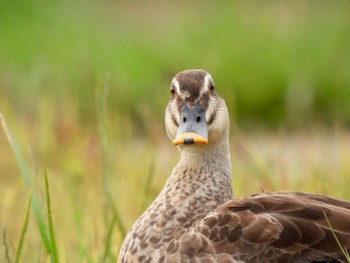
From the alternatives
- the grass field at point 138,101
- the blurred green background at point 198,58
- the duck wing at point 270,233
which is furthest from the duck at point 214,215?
the blurred green background at point 198,58

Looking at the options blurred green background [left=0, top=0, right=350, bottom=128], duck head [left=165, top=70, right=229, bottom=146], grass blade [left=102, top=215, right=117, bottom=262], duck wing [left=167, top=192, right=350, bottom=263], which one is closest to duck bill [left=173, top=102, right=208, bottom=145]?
duck head [left=165, top=70, right=229, bottom=146]

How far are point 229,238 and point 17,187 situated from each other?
2.51 metres

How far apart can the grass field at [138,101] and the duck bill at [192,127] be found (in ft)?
0.95

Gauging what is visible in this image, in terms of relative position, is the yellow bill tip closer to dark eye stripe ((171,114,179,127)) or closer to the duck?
the duck

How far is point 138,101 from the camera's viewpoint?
348 inches

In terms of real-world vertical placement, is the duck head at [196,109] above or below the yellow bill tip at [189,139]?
above

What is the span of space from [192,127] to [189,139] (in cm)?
9

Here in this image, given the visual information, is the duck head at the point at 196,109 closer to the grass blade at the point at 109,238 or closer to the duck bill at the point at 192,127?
the duck bill at the point at 192,127

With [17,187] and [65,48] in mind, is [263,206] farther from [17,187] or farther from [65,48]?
[65,48]

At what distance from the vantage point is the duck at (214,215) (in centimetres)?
418

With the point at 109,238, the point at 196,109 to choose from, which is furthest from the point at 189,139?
the point at 109,238

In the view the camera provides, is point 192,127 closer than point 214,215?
No

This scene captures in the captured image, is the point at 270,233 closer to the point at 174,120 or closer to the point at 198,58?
the point at 174,120

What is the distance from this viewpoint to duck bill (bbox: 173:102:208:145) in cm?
445
